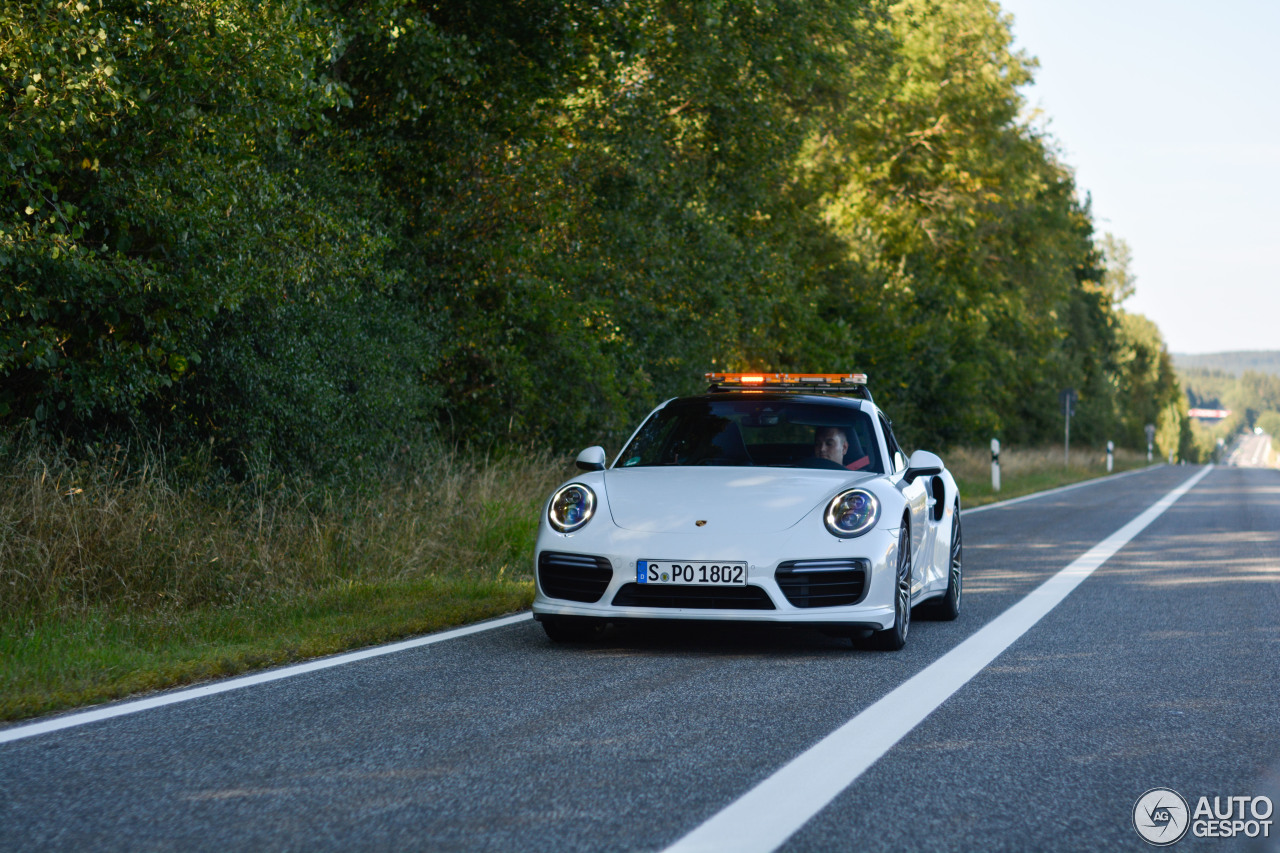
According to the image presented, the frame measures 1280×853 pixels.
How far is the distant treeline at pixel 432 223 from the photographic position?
28.8 ft

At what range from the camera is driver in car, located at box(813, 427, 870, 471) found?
8.34 metres

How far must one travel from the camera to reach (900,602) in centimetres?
761

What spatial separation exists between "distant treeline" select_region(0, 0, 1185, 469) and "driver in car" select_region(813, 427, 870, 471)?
419 cm

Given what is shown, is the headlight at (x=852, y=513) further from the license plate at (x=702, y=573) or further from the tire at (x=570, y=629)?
the tire at (x=570, y=629)

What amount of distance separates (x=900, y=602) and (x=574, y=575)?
1836mm

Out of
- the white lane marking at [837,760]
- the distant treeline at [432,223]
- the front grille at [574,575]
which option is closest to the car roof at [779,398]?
the white lane marking at [837,760]

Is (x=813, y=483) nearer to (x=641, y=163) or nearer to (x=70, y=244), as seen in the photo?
(x=70, y=244)

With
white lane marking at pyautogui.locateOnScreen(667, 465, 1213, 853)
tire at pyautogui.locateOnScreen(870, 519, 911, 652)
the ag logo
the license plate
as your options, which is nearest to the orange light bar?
tire at pyautogui.locateOnScreen(870, 519, 911, 652)

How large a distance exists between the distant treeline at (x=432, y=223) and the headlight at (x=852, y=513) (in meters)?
4.62

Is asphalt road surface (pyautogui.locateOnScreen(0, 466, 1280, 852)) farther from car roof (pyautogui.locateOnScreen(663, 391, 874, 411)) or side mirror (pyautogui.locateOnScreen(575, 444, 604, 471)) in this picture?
car roof (pyautogui.locateOnScreen(663, 391, 874, 411))

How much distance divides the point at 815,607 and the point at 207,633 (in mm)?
3410

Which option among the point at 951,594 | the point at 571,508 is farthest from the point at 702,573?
the point at 951,594

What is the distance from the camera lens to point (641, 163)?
19.4 metres

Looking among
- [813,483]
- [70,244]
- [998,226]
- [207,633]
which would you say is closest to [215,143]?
[70,244]
